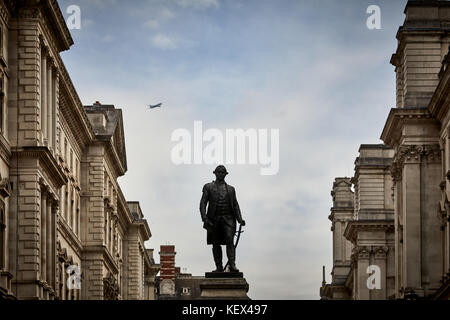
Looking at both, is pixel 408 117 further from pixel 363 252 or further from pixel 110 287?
pixel 363 252

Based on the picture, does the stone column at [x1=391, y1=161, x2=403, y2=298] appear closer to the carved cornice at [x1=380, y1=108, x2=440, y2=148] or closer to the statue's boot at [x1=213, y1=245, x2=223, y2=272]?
the carved cornice at [x1=380, y1=108, x2=440, y2=148]

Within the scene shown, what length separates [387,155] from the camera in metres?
111

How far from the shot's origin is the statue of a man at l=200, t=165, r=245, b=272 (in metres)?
49.5

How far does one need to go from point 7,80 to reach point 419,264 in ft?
85.8

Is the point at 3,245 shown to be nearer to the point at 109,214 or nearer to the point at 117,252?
the point at 109,214

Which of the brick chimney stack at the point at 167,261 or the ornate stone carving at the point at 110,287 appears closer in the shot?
the ornate stone carving at the point at 110,287

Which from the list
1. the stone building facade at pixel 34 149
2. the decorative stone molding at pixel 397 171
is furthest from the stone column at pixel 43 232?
the decorative stone molding at pixel 397 171

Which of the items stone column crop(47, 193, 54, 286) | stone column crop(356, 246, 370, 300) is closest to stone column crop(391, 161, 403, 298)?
stone column crop(356, 246, 370, 300)

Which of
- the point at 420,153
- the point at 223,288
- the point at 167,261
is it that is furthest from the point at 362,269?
the point at 167,261

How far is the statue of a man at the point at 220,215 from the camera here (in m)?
49.5

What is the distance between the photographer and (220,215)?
163 ft

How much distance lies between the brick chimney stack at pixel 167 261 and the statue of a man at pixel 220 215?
146301mm

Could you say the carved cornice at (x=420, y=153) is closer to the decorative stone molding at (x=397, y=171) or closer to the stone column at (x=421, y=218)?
the stone column at (x=421, y=218)
